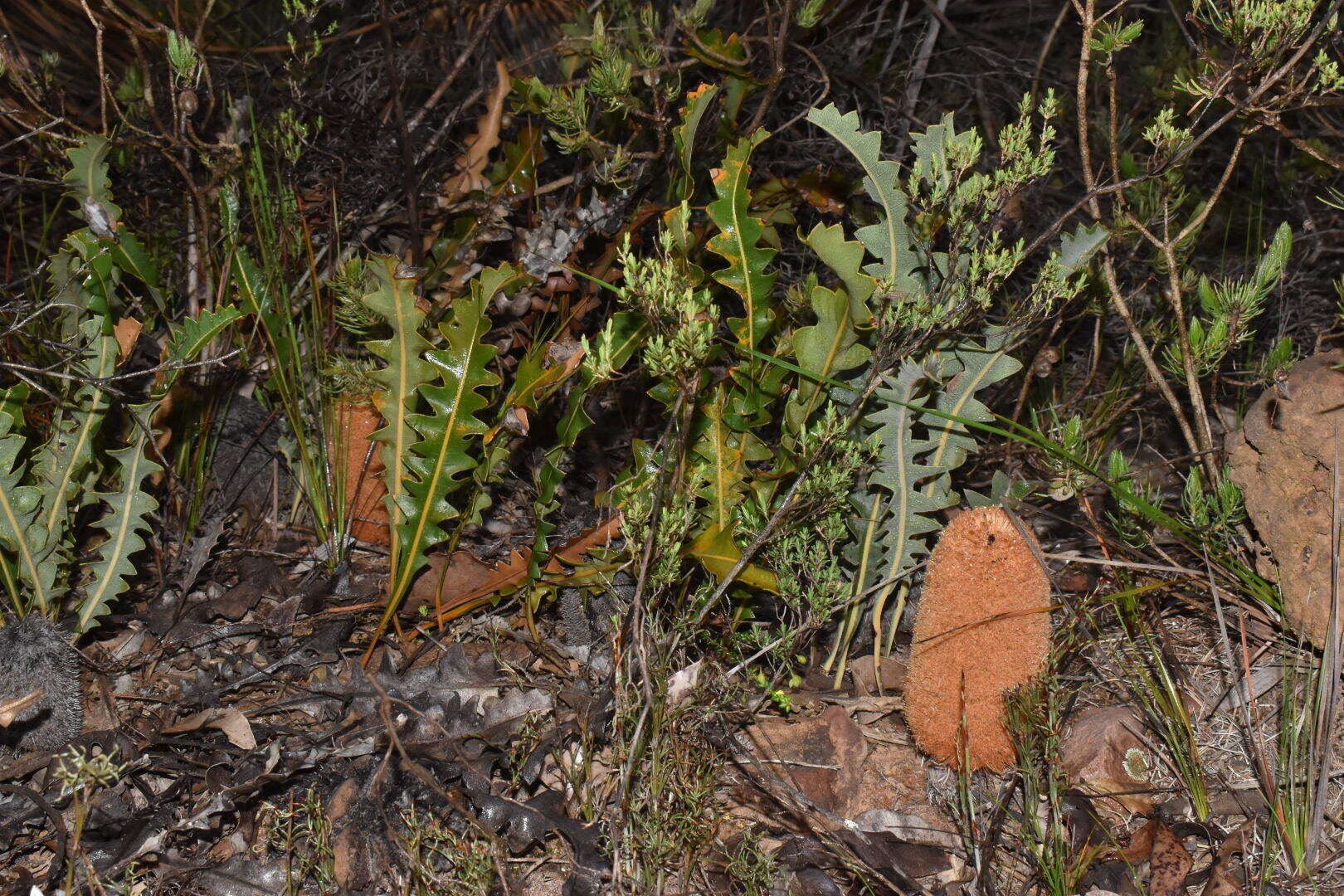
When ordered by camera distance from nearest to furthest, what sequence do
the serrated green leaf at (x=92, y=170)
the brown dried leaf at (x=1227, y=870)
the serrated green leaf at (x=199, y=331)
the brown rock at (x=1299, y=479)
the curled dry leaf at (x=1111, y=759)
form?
the brown dried leaf at (x=1227, y=870)
the curled dry leaf at (x=1111, y=759)
the brown rock at (x=1299, y=479)
the serrated green leaf at (x=199, y=331)
the serrated green leaf at (x=92, y=170)

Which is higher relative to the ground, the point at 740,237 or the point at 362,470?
the point at 740,237

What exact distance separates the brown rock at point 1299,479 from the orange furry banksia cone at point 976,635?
0.60 m

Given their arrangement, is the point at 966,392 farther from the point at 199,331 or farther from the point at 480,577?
the point at 199,331

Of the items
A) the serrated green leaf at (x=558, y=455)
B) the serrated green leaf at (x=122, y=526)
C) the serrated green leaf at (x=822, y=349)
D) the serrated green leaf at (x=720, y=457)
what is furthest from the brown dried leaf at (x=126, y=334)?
the serrated green leaf at (x=822, y=349)

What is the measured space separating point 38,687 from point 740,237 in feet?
5.41

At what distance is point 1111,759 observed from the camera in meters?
1.96

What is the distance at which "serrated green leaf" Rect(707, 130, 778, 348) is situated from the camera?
6.56 ft

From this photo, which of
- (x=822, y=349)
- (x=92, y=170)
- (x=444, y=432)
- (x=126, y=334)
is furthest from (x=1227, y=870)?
(x=92, y=170)

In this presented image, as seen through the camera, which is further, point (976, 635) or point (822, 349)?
point (822, 349)

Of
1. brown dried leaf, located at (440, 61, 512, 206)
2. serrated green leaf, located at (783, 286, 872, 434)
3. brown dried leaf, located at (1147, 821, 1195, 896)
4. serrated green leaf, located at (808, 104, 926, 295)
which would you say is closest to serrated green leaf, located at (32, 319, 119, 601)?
brown dried leaf, located at (440, 61, 512, 206)

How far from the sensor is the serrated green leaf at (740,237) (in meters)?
2.00

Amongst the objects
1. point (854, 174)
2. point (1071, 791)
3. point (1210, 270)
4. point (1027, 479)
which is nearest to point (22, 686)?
point (1071, 791)

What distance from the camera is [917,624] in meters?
1.93

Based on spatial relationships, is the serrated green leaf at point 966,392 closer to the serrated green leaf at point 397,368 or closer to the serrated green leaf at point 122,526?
the serrated green leaf at point 397,368
